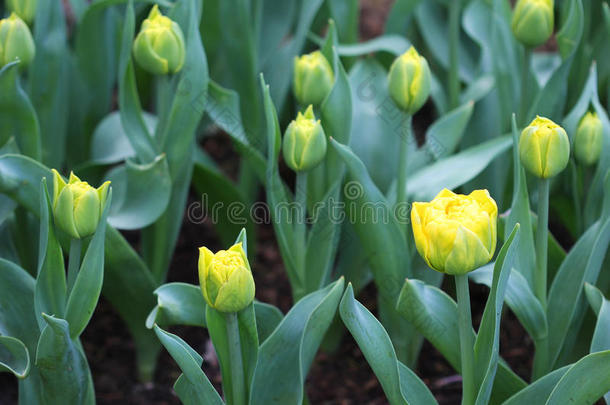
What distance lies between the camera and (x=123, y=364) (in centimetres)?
157

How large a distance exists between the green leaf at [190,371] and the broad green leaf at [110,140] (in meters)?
0.60

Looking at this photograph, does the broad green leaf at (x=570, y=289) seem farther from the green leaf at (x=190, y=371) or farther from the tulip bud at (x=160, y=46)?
the tulip bud at (x=160, y=46)

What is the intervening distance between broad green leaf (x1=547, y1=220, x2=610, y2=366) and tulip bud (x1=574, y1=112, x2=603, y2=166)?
0.11m

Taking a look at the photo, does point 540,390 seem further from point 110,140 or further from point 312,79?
point 110,140

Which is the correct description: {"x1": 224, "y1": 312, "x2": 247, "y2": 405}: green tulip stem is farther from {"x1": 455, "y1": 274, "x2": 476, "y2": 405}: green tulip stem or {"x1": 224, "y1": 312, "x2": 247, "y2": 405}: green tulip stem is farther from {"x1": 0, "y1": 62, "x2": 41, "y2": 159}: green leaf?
{"x1": 0, "y1": 62, "x2": 41, "y2": 159}: green leaf

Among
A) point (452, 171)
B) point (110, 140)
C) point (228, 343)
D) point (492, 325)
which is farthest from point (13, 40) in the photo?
point (492, 325)

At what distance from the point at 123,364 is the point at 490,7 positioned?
1.05 meters

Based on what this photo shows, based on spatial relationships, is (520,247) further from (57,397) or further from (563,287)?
(57,397)

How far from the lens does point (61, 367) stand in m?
1.11

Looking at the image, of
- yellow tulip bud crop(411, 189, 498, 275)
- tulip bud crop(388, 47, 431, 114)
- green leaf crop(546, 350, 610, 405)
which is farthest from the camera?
tulip bud crop(388, 47, 431, 114)

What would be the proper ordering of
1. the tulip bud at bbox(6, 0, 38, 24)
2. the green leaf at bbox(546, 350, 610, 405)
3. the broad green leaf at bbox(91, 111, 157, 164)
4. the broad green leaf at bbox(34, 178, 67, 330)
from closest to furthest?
the green leaf at bbox(546, 350, 610, 405) < the broad green leaf at bbox(34, 178, 67, 330) < the tulip bud at bbox(6, 0, 38, 24) < the broad green leaf at bbox(91, 111, 157, 164)

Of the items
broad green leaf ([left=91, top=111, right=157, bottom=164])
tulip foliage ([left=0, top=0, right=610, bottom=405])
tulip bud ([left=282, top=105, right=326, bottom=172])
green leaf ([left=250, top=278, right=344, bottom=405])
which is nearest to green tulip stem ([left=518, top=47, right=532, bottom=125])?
tulip foliage ([left=0, top=0, right=610, bottom=405])

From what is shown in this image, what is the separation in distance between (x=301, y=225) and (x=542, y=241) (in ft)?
1.17

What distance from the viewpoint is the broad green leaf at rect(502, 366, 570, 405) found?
1.04 m
